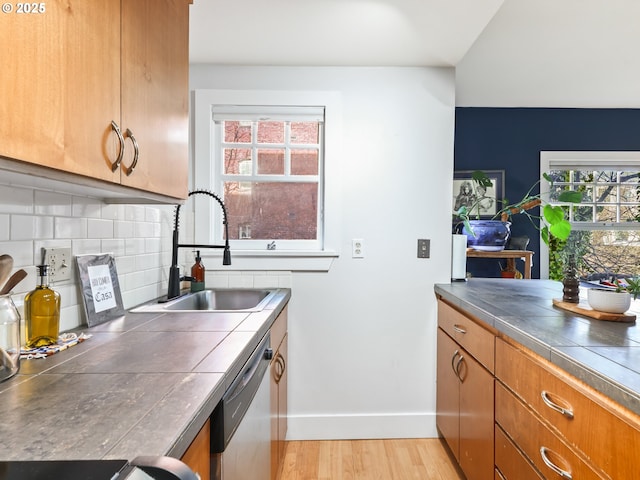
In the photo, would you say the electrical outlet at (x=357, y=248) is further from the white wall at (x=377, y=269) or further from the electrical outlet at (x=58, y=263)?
the electrical outlet at (x=58, y=263)

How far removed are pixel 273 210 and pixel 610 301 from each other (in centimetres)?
176

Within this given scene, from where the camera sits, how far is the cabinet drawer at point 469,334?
1564mm

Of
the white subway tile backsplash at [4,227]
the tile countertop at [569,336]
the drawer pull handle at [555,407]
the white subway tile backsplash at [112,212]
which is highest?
the white subway tile backsplash at [112,212]

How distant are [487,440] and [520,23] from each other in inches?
82.7

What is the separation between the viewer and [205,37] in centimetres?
202

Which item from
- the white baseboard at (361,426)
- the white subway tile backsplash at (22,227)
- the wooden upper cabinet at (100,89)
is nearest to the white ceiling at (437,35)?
the wooden upper cabinet at (100,89)

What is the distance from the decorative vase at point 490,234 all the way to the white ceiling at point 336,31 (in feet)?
3.88

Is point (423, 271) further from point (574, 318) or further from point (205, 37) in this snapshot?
point (205, 37)

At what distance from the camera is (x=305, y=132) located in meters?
2.47

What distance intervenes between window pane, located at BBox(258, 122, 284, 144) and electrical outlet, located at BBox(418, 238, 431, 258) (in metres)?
1.09

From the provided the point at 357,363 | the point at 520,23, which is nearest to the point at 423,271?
the point at 357,363

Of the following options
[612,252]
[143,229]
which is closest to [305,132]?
[143,229]

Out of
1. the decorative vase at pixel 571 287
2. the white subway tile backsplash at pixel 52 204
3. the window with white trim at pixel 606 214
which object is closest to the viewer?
the white subway tile backsplash at pixel 52 204

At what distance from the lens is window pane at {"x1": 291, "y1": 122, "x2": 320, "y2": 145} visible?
247 cm
